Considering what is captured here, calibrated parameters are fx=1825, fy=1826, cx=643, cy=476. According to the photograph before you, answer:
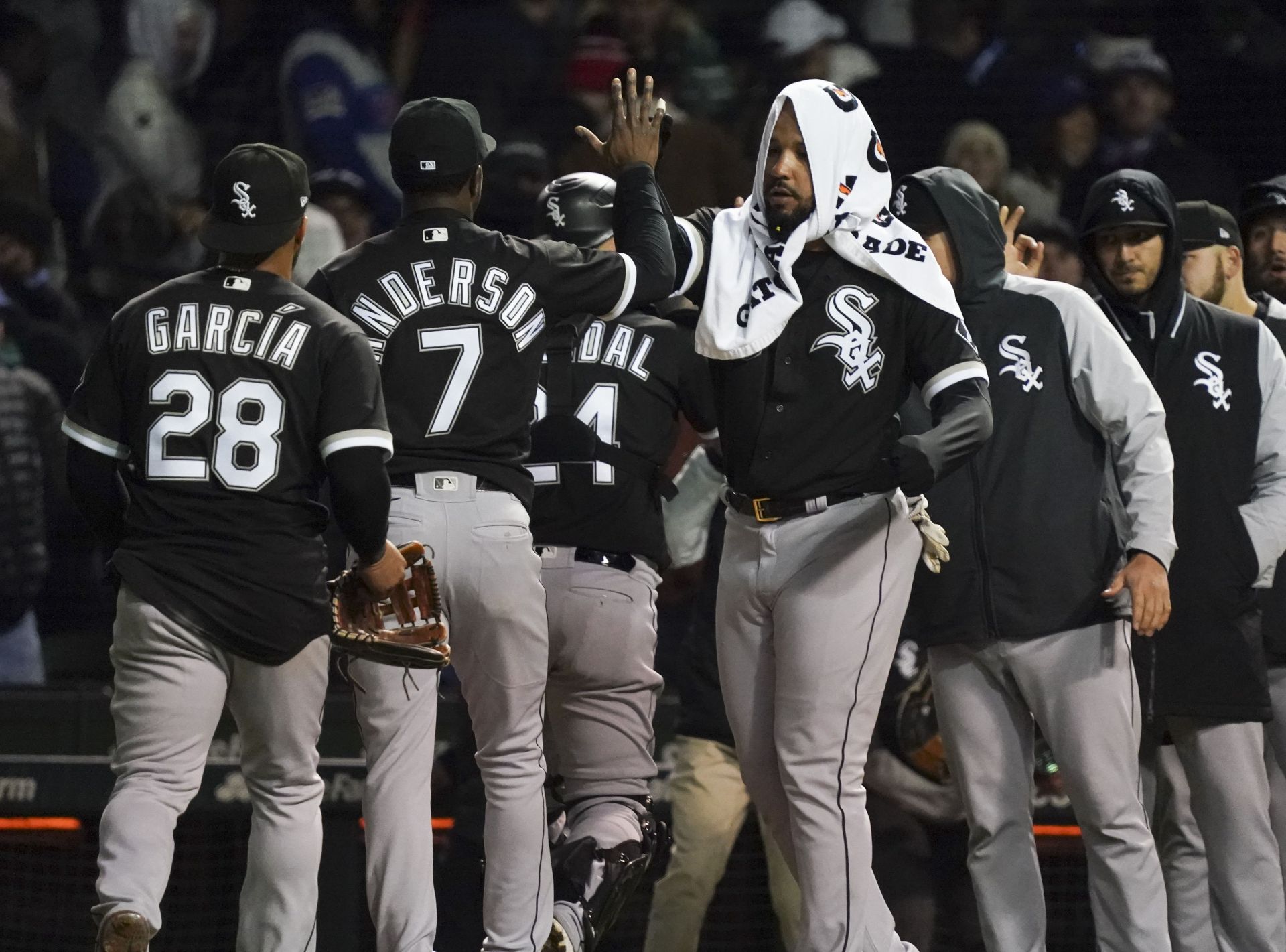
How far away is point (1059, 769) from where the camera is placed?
3.97 meters

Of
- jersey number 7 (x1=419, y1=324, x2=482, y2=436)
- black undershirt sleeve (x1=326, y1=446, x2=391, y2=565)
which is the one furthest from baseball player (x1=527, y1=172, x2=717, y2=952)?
black undershirt sleeve (x1=326, y1=446, x2=391, y2=565)

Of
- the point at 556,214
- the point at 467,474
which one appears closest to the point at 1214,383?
the point at 556,214

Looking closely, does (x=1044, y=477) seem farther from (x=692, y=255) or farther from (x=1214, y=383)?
(x=692, y=255)

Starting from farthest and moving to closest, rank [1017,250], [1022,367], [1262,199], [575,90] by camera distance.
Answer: [575,90] → [1262,199] → [1017,250] → [1022,367]

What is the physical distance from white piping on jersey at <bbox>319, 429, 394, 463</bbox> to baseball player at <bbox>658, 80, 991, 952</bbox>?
2.26 ft

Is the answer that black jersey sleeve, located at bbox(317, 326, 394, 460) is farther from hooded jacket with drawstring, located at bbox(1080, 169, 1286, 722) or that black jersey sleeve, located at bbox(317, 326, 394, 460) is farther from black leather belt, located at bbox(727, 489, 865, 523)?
hooded jacket with drawstring, located at bbox(1080, 169, 1286, 722)

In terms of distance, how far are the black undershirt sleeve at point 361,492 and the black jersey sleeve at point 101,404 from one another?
48 centimetres

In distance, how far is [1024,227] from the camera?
7898mm

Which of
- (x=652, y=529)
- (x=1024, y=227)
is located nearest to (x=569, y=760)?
(x=652, y=529)

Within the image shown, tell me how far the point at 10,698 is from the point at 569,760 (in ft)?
6.81

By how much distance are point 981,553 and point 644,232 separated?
103 cm

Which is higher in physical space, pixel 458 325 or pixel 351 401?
pixel 458 325

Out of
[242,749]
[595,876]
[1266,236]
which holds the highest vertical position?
[1266,236]

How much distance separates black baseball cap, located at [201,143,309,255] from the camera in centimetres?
378
